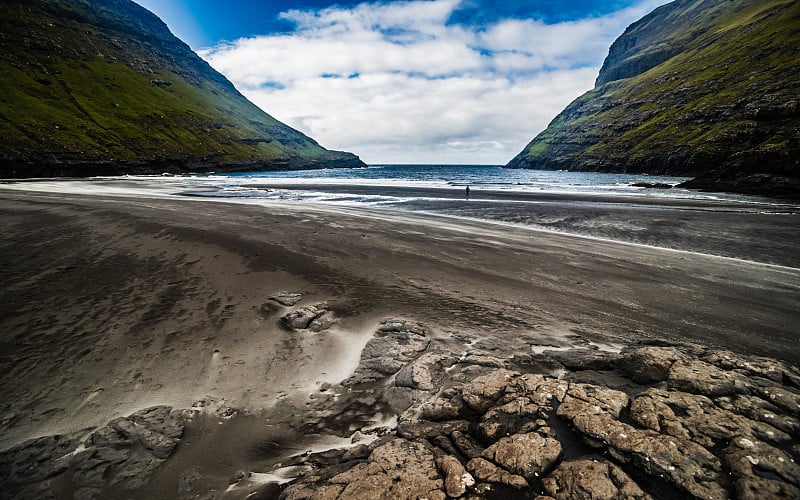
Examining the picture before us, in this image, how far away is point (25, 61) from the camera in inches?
4828

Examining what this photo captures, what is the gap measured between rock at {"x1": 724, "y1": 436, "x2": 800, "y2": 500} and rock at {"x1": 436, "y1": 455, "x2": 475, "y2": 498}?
2.74 metres

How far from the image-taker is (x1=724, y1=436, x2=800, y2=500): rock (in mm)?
3357

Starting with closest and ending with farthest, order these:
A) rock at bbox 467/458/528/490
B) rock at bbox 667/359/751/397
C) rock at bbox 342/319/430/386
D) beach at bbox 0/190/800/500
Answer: rock at bbox 467/458/528/490, rock at bbox 667/359/751/397, beach at bbox 0/190/800/500, rock at bbox 342/319/430/386

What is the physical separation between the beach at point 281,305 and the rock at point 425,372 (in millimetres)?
1291

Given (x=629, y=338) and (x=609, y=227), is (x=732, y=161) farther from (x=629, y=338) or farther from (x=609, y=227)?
(x=629, y=338)

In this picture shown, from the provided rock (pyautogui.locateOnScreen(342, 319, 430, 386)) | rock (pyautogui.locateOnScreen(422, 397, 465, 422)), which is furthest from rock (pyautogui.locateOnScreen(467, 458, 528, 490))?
rock (pyautogui.locateOnScreen(342, 319, 430, 386))

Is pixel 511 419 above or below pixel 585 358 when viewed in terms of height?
above

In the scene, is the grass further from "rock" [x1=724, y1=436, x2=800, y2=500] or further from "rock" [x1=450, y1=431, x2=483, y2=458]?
"rock" [x1=450, y1=431, x2=483, y2=458]

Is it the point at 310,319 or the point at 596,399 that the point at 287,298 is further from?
the point at 596,399

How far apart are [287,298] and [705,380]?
967 cm

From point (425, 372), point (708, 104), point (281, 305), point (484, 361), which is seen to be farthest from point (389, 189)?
point (708, 104)

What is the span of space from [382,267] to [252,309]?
5.46 meters

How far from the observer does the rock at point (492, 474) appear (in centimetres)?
375

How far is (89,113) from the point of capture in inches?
4599
